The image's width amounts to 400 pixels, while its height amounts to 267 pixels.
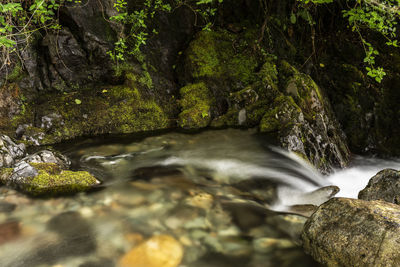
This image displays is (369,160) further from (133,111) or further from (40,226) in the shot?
(40,226)

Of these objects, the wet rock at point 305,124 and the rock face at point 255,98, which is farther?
the rock face at point 255,98

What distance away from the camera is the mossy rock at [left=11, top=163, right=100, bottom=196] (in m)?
2.73

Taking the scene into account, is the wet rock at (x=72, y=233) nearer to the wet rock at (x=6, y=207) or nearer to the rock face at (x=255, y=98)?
the wet rock at (x=6, y=207)

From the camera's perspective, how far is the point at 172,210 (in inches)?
99.6

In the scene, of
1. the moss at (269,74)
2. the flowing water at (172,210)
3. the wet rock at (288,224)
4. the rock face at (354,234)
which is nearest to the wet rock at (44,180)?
the flowing water at (172,210)

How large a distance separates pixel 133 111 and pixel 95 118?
701 mm

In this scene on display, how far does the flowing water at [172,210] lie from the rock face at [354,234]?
6.2 inches

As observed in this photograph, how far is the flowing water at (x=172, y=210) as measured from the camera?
2012mm

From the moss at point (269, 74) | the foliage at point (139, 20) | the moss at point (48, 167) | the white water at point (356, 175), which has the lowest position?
the white water at point (356, 175)

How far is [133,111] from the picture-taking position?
504 cm

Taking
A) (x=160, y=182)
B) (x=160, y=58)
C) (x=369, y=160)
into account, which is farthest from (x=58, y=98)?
(x=369, y=160)

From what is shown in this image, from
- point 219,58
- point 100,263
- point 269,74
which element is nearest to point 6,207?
point 100,263

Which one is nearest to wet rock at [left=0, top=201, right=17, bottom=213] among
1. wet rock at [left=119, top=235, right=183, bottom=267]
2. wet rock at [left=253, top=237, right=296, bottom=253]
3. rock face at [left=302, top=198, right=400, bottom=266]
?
wet rock at [left=119, top=235, right=183, bottom=267]

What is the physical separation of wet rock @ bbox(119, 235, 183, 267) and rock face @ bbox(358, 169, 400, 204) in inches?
80.8
